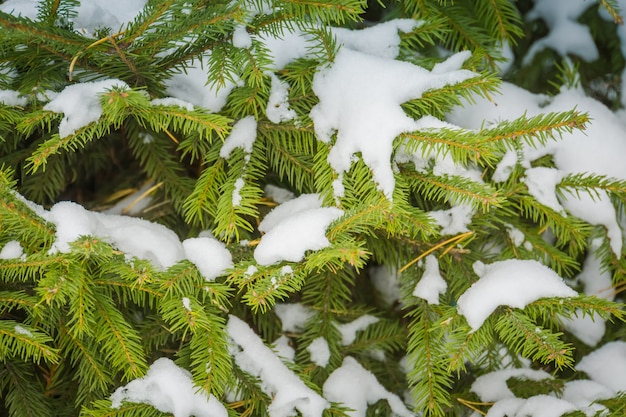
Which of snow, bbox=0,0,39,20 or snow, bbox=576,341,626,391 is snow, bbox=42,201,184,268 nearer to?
snow, bbox=0,0,39,20

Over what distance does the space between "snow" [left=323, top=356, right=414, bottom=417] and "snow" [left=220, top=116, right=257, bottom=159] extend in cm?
69

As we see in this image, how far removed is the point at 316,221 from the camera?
3.62 feet

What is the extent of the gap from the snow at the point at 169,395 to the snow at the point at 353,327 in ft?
1.57

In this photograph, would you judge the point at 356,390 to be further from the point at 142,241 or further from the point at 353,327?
the point at 142,241

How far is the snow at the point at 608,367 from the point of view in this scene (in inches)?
57.1

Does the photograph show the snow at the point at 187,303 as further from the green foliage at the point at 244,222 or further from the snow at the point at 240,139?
the snow at the point at 240,139

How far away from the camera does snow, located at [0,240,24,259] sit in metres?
1.09

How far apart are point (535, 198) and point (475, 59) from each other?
1.32 feet

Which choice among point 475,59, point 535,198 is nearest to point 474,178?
point 535,198

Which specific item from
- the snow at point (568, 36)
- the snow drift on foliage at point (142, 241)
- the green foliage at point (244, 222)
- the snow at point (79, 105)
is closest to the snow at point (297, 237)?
the green foliage at point (244, 222)

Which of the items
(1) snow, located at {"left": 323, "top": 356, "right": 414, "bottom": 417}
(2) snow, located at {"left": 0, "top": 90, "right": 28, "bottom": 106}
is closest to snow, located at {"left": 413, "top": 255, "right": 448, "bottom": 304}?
(1) snow, located at {"left": 323, "top": 356, "right": 414, "bottom": 417}

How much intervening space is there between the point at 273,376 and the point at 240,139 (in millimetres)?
624

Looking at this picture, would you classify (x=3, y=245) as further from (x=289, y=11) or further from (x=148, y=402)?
(x=289, y=11)

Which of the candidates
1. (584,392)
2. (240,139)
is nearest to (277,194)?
(240,139)
